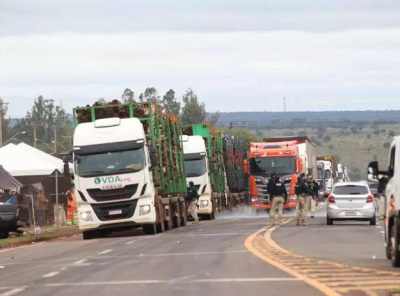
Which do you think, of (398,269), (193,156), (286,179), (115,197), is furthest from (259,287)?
(286,179)

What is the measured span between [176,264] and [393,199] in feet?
13.5

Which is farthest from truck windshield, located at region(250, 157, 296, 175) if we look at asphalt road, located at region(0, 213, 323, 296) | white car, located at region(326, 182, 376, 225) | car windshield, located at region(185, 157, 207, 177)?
asphalt road, located at region(0, 213, 323, 296)

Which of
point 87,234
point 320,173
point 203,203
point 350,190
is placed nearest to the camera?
point 87,234

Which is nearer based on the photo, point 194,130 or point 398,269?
point 398,269

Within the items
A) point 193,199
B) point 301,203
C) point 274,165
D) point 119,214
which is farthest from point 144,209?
point 274,165

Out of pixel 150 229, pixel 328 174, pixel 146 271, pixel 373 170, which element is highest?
pixel 373 170

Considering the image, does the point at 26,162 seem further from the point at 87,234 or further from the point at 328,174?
→ the point at 328,174

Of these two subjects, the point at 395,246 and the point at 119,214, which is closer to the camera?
the point at 395,246

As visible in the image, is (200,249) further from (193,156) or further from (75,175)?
(193,156)

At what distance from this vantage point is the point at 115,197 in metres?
34.2

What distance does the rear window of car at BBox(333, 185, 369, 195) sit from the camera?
39.3m

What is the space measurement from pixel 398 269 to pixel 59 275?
545 cm

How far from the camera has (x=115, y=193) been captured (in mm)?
34125

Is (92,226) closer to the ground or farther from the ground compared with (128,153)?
closer to the ground
